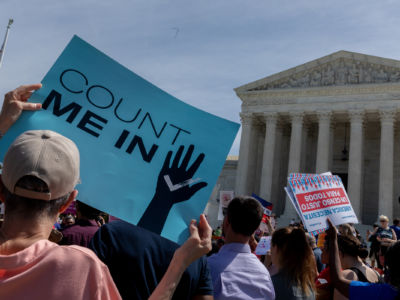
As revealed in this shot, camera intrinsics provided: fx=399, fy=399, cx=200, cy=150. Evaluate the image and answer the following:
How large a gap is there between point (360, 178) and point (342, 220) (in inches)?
1125

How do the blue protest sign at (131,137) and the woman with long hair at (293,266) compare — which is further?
the woman with long hair at (293,266)

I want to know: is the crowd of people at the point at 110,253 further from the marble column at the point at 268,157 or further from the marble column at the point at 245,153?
the marble column at the point at 245,153

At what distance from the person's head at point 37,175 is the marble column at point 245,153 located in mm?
35813

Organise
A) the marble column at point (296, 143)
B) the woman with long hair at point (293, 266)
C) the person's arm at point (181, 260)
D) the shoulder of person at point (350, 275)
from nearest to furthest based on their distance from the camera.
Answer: the person's arm at point (181, 260)
the woman with long hair at point (293, 266)
the shoulder of person at point (350, 275)
the marble column at point (296, 143)

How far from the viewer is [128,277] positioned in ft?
7.95

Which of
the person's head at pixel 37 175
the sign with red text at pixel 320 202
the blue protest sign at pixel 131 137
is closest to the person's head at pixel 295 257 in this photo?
the blue protest sign at pixel 131 137

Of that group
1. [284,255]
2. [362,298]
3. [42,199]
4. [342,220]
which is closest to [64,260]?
[42,199]

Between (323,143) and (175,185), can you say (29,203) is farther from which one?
(323,143)

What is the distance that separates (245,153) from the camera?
37969 mm

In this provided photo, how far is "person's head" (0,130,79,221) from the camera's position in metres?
1.74

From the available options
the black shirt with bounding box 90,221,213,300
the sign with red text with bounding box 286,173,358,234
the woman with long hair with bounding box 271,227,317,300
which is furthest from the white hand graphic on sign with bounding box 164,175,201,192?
the sign with red text with bounding box 286,173,358,234

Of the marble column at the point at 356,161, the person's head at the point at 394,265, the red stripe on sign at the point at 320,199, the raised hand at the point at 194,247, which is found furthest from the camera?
the marble column at the point at 356,161

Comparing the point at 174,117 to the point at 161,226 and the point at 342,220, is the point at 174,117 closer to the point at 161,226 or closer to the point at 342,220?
the point at 161,226

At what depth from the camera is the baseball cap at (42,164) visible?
1.74 metres
